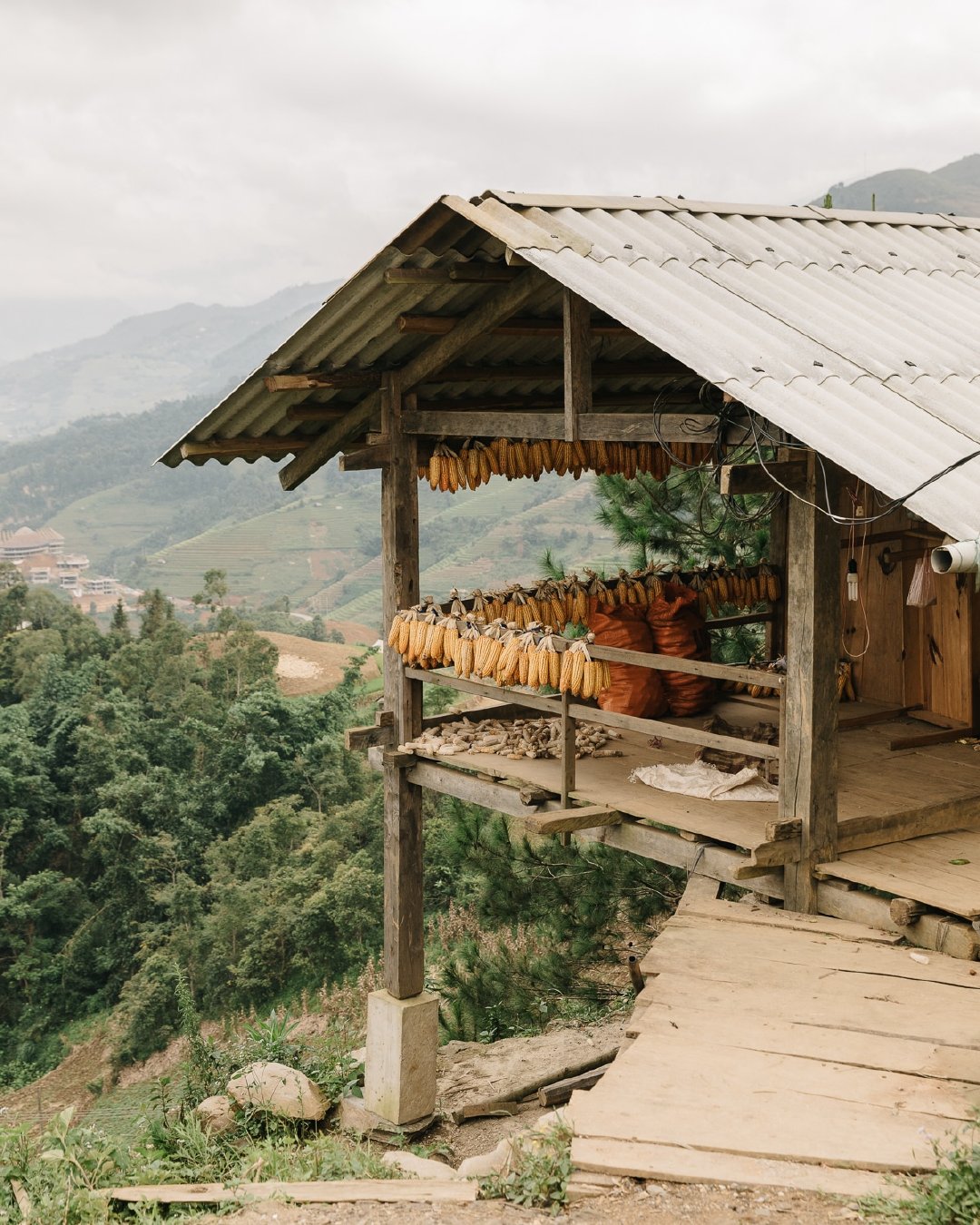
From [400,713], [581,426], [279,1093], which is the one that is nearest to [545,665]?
[581,426]

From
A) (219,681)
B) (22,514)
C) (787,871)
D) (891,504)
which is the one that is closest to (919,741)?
(787,871)

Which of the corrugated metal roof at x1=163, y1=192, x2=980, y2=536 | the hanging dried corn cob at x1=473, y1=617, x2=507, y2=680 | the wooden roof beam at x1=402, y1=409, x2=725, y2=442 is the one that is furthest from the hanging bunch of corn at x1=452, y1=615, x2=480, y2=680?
the corrugated metal roof at x1=163, y1=192, x2=980, y2=536

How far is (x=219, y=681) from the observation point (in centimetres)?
3906

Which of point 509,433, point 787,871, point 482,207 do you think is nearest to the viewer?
point 787,871

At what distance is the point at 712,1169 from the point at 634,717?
3.22m

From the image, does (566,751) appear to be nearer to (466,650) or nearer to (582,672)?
(582,672)

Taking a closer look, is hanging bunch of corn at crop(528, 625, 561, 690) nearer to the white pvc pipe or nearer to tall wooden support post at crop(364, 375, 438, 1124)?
tall wooden support post at crop(364, 375, 438, 1124)

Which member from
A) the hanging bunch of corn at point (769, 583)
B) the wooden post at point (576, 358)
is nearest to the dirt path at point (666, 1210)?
the wooden post at point (576, 358)

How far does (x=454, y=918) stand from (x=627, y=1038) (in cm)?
1953

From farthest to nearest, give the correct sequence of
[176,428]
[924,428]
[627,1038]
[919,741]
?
[176,428], [919,741], [924,428], [627,1038]

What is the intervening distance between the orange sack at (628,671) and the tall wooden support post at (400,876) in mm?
1204

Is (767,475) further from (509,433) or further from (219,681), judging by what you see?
(219,681)

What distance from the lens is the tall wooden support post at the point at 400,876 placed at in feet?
27.1

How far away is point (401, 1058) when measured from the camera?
8.61 metres
